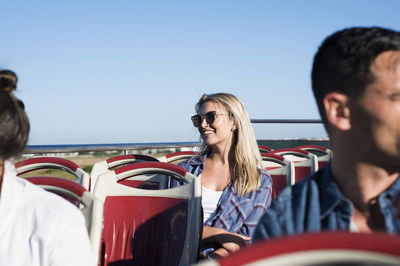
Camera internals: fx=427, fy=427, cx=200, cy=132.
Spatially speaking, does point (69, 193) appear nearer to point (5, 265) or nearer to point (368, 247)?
point (5, 265)

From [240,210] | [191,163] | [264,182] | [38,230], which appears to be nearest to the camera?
[38,230]

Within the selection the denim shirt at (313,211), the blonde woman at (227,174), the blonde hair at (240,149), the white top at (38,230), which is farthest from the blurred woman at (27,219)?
the blonde hair at (240,149)

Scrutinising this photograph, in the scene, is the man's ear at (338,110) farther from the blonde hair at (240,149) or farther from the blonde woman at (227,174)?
the blonde hair at (240,149)

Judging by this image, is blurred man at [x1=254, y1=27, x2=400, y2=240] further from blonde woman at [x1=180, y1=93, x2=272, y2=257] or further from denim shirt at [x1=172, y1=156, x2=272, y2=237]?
denim shirt at [x1=172, y1=156, x2=272, y2=237]

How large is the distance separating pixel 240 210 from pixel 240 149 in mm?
532

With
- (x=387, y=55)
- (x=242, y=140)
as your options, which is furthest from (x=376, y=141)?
(x=242, y=140)

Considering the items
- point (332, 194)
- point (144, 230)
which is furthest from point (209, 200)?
point (332, 194)

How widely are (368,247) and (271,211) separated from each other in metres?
0.60

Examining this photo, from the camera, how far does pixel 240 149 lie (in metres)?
3.20

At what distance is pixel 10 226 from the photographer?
138cm

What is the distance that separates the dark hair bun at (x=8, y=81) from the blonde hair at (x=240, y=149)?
1751mm

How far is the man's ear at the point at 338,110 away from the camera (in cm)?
117

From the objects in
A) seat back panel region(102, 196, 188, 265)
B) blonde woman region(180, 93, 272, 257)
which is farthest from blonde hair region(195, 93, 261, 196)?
seat back panel region(102, 196, 188, 265)

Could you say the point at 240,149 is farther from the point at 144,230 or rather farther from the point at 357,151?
the point at 357,151
